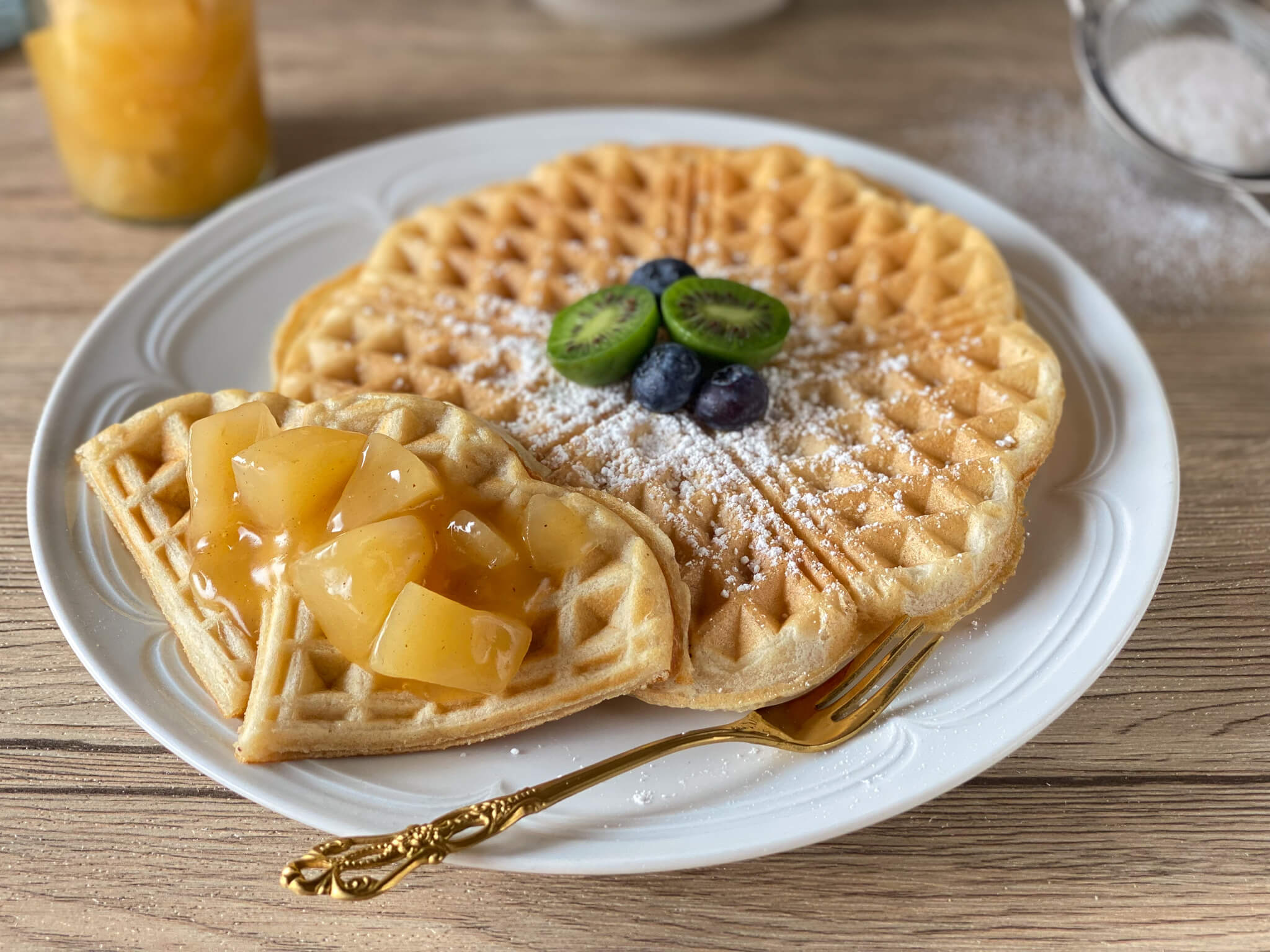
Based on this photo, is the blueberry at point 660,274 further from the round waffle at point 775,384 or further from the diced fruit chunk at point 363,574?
the diced fruit chunk at point 363,574

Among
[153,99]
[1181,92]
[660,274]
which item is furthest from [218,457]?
[1181,92]

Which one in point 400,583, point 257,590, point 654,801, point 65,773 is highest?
point 400,583

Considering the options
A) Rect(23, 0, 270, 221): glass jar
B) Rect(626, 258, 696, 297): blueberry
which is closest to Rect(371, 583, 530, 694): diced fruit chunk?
Rect(626, 258, 696, 297): blueberry

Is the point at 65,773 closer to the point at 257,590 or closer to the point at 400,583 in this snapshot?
the point at 257,590

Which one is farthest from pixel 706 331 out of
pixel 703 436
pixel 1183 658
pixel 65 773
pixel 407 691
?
pixel 65 773

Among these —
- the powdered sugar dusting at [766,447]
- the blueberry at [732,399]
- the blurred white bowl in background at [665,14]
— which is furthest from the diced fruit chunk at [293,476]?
the blurred white bowl in background at [665,14]

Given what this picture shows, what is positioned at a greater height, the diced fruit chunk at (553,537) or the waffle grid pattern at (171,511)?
the diced fruit chunk at (553,537)
